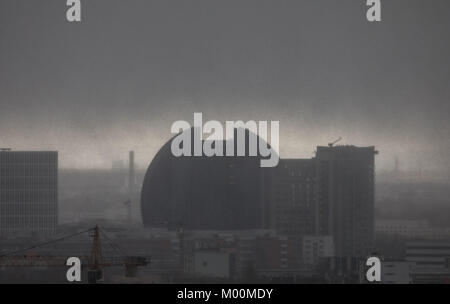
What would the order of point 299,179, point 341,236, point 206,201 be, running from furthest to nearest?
1. point 206,201
2. point 299,179
3. point 341,236

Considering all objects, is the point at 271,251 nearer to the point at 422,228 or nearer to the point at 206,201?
the point at 422,228

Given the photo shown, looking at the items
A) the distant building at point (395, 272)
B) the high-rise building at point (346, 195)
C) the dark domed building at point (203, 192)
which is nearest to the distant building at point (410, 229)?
the high-rise building at point (346, 195)

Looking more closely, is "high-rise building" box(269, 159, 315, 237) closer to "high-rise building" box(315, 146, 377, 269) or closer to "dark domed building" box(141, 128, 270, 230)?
"high-rise building" box(315, 146, 377, 269)

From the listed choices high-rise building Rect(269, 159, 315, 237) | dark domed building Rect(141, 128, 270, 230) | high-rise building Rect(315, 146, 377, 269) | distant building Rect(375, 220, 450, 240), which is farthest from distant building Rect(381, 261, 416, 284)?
dark domed building Rect(141, 128, 270, 230)

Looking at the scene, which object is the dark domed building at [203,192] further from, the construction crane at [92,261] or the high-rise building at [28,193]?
the construction crane at [92,261]
